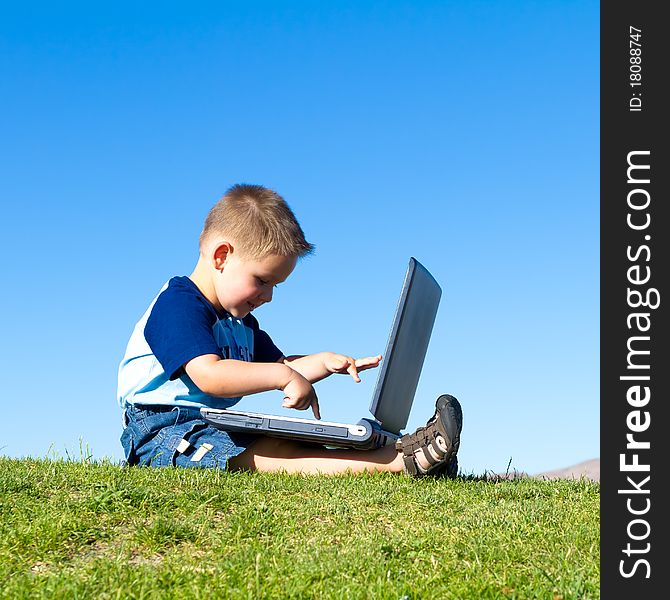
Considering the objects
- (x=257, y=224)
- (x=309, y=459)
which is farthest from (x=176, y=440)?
(x=257, y=224)

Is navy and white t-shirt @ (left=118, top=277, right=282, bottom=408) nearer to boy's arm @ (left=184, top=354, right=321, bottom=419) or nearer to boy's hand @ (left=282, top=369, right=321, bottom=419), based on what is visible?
boy's arm @ (left=184, top=354, right=321, bottom=419)

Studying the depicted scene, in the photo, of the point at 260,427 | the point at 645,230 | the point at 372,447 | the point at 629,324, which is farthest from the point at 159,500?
the point at 645,230

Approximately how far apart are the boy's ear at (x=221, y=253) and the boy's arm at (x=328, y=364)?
41.7 inches

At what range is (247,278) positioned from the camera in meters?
6.52

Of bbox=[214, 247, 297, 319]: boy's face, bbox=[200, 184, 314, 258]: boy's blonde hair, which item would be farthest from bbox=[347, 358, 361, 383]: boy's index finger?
bbox=[200, 184, 314, 258]: boy's blonde hair

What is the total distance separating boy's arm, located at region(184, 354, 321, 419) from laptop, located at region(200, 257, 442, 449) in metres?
0.17

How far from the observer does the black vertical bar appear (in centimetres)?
429

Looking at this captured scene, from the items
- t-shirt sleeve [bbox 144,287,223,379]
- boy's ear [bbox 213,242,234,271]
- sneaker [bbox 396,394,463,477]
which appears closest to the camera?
sneaker [bbox 396,394,463,477]

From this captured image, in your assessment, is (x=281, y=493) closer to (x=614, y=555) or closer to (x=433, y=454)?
(x=433, y=454)

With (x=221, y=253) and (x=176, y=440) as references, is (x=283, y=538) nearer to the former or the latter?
(x=176, y=440)

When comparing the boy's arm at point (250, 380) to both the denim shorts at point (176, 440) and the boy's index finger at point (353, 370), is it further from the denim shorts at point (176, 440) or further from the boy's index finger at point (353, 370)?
the boy's index finger at point (353, 370)

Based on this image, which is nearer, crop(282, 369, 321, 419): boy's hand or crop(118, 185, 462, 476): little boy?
crop(282, 369, 321, 419): boy's hand

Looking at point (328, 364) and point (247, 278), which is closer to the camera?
point (247, 278)

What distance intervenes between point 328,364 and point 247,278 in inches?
39.6
